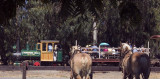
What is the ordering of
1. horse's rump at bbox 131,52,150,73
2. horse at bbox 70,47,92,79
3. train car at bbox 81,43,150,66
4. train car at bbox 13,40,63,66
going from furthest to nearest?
train car at bbox 13,40,63,66, train car at bbox 81,43,150,66, horse at bbox 70,47,92,79, horse's rump at bbox 131,52,150,73

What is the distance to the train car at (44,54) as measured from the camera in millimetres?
30266

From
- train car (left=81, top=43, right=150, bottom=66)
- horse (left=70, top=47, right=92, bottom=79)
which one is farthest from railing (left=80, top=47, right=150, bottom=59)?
horse (left=70, top=47, right=92, bottom=79)

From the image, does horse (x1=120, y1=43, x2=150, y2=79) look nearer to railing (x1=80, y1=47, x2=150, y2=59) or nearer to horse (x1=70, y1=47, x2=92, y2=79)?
horse (x1=70, y1=47, x2=92, y2=79)

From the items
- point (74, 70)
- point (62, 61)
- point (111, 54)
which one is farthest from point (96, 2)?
point (62, 61)

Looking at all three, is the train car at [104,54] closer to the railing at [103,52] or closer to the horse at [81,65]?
the railing at [103,52]

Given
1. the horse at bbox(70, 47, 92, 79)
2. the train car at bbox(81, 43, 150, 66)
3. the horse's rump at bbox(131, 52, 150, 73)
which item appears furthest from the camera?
the train car at bbox(81, 43, 150, 66)

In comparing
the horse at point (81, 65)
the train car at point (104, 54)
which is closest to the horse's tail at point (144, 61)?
the horse at point (81, 65)

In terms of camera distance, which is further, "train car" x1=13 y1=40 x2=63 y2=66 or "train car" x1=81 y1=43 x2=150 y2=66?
"train car" x1=13 y1=40 x2=63 y2=66

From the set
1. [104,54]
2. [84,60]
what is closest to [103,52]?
[104,54]

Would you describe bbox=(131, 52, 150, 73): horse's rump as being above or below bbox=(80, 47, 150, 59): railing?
below

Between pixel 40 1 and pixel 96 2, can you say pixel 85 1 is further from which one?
pixel 40 1

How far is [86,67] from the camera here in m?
13.7

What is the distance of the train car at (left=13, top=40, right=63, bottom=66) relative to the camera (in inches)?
1192

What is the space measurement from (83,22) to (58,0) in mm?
260
